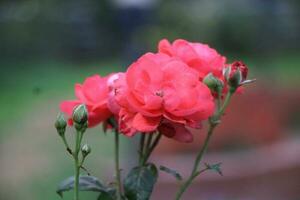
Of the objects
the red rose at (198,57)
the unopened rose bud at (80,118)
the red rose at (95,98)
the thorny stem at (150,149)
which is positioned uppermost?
the red rose at (198,57)

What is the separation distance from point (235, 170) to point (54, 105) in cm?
262

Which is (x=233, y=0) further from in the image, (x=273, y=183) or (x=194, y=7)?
(x=273, y=183)

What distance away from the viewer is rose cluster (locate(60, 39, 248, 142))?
0.58 m

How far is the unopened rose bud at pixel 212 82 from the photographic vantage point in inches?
23.6

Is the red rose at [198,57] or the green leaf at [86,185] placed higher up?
the red rose at [198,57]

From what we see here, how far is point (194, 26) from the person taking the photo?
6.56 meters

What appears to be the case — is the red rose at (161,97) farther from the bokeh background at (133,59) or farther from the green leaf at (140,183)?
the bokeh background at (133,59)

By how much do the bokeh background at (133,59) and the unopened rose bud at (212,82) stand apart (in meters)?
0.35

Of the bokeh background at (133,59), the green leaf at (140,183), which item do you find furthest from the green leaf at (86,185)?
the bokeh background at (133,59)

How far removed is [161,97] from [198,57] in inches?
2.6

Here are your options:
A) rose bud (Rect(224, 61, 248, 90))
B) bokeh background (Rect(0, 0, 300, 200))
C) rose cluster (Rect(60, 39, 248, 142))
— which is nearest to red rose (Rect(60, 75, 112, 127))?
rose cluster (Rect(60, 39, 248, 142))

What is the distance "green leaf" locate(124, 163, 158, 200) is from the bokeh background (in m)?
0.30

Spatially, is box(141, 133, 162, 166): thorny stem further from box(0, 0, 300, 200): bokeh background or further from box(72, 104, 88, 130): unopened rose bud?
box(0, 0, 300, 200): bokeh background

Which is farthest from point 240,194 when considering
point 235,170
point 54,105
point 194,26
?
point 194,26
